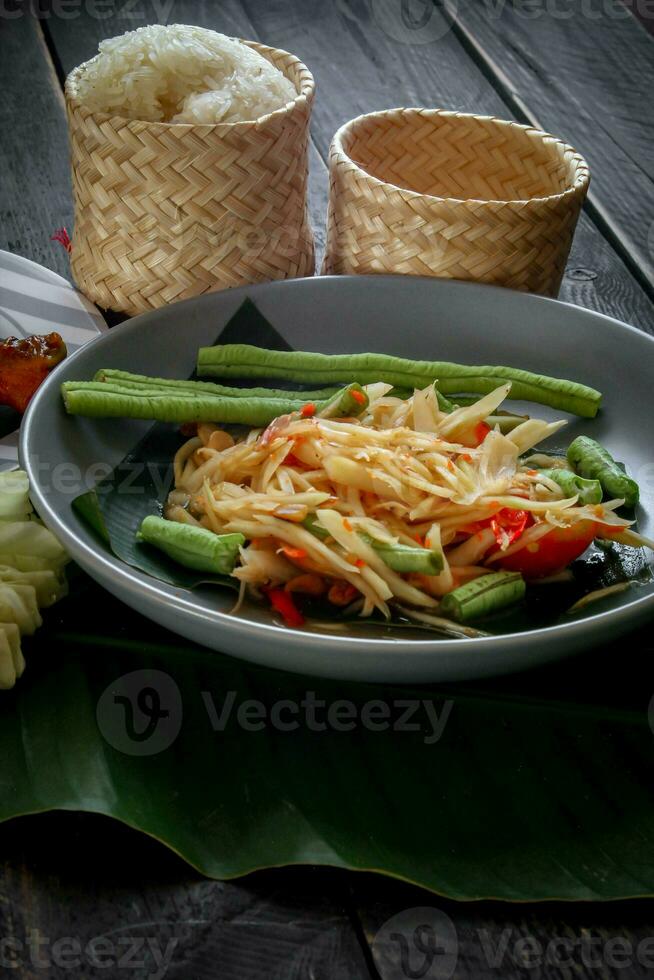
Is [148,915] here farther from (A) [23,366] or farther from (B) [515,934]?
(A) [23,366]

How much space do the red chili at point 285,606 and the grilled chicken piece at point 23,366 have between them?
0.68 m

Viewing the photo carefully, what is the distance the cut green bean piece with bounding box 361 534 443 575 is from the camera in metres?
1.45

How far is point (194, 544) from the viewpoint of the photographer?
1483 millimetres

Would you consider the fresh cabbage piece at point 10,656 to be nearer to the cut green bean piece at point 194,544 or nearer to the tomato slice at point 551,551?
the cut green bean piece at point 194,544

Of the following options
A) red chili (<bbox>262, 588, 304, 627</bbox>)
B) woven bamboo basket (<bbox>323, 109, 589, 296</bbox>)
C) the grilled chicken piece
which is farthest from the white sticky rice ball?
red chili (<bbox>262, 588, 304, 627</bbox>)

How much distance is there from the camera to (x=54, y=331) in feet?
6.99

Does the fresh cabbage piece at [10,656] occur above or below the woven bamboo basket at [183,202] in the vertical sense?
below

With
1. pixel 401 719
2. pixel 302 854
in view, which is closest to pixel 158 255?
pixel 401 719

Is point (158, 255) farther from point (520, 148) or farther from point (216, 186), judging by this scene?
point (520, 148)

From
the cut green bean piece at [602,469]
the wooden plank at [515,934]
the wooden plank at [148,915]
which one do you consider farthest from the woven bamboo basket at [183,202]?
the wooden plank at [515,934]

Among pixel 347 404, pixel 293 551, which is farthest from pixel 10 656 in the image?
pixel 347 404

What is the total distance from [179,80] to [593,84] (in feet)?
6.13

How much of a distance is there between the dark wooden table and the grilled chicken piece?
551 mm

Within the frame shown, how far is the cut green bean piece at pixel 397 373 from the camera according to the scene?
1866 millimetres
